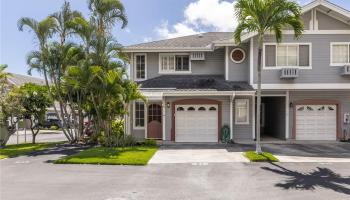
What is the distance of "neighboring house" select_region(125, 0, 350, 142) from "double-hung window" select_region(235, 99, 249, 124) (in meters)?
0.04

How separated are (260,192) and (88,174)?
585 cm

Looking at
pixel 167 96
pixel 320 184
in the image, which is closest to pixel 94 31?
pixel 167 96

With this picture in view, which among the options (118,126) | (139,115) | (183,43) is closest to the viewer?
(139,115)

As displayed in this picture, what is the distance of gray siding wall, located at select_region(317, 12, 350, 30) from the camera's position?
17375 millimetres

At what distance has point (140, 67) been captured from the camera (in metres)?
19.9

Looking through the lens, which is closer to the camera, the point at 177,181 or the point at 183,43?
the point at 177,181

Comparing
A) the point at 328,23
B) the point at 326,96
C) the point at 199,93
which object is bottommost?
the point at 326,96

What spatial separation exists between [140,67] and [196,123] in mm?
5762

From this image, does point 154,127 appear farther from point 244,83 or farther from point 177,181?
point 177,181

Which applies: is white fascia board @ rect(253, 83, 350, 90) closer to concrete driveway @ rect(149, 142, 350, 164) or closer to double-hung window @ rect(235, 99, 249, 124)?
double-hung window @ rect(235, 99, 249, 124)

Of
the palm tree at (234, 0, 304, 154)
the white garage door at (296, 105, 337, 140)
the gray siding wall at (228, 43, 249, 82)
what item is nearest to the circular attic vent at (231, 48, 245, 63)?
the gray siding wall at (228, 43, 249, 82)

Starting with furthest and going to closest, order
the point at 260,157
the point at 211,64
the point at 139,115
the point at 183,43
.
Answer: the point at 183,43
the point at 211,64
the point at 139,115
the point at 260,157

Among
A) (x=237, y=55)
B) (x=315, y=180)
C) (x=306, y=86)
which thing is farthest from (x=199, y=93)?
(x=315, y=180)

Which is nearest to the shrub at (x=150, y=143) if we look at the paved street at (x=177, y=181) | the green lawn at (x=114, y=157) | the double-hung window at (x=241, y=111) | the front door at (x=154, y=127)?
the front door at (x=154, y=127)
